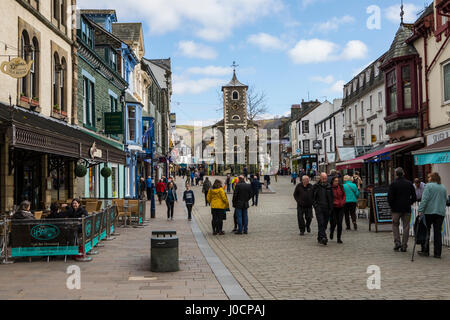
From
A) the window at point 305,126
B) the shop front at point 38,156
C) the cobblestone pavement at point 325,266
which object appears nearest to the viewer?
the cobblestone pavement at point 325,266

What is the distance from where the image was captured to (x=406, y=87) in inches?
907

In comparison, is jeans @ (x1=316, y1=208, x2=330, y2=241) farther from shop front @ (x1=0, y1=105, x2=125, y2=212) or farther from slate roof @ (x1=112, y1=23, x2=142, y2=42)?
slate roof @ (x1=112, y1=23, x2=142, y2=42)

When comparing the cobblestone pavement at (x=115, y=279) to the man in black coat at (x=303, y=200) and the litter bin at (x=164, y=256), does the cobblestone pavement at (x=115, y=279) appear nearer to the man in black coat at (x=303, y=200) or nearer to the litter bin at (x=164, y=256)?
the litter bin at (x=164, y=256)

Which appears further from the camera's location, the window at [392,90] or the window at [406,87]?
the window at [392,90]

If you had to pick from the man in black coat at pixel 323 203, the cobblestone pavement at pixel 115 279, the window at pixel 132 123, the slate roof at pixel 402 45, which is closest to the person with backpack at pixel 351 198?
the man in black coat at pixel 323 203

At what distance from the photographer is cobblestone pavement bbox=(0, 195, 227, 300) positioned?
22.1 ft

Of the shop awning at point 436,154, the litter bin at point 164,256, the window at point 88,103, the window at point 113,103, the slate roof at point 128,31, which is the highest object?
the slate roof at point 128,31

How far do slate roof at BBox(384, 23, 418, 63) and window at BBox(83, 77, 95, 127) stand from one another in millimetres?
14180

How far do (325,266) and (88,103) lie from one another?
52.2 ft

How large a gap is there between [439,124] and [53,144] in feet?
49.9

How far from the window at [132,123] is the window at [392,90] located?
15557 millimetres

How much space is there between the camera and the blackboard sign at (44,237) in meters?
9.62

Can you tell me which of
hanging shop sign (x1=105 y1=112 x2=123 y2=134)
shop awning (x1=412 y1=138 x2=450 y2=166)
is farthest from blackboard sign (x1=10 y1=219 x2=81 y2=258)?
hanging shop sign (x1=105 y1=112 x2=123 y2=134)
